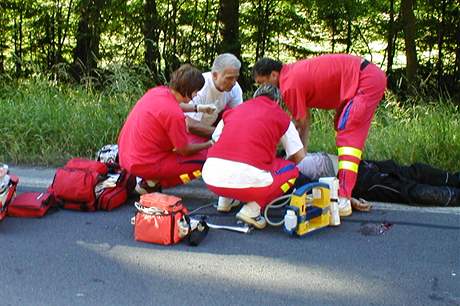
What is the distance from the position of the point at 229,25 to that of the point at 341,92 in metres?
7.97

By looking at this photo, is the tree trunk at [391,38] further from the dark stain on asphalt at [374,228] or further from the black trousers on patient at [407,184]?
the dark stain on asphalt at [374,228]

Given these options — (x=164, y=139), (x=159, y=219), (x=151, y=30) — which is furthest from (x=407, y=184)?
(x=151, y=30)

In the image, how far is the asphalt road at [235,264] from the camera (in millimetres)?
3652

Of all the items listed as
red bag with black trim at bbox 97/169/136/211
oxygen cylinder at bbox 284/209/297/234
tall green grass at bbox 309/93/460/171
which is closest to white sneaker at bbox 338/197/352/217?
oxygen cylinder at bbox 284/209/297/234

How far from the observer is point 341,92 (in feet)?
17.2

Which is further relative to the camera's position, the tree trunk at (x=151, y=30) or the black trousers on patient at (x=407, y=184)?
the tree trunk at (x=151, y=30)

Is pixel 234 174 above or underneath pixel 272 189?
above

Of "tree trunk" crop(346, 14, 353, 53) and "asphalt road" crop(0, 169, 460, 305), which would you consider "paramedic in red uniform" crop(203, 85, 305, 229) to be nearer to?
"asphalt road" crop(0, 169, 460, 305)

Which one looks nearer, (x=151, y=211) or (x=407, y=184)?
(x=151, y=211)

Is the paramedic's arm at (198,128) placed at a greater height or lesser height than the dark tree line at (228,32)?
lesser

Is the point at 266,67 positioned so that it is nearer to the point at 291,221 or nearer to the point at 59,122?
the point at 291,221

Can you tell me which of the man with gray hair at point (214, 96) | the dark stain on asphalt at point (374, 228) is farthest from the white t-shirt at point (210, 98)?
the dark stain on asphalt at point (374, 228)

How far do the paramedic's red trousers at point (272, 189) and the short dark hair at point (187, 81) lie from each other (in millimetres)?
849

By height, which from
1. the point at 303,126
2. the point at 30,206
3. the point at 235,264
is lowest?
the point at 235,264
